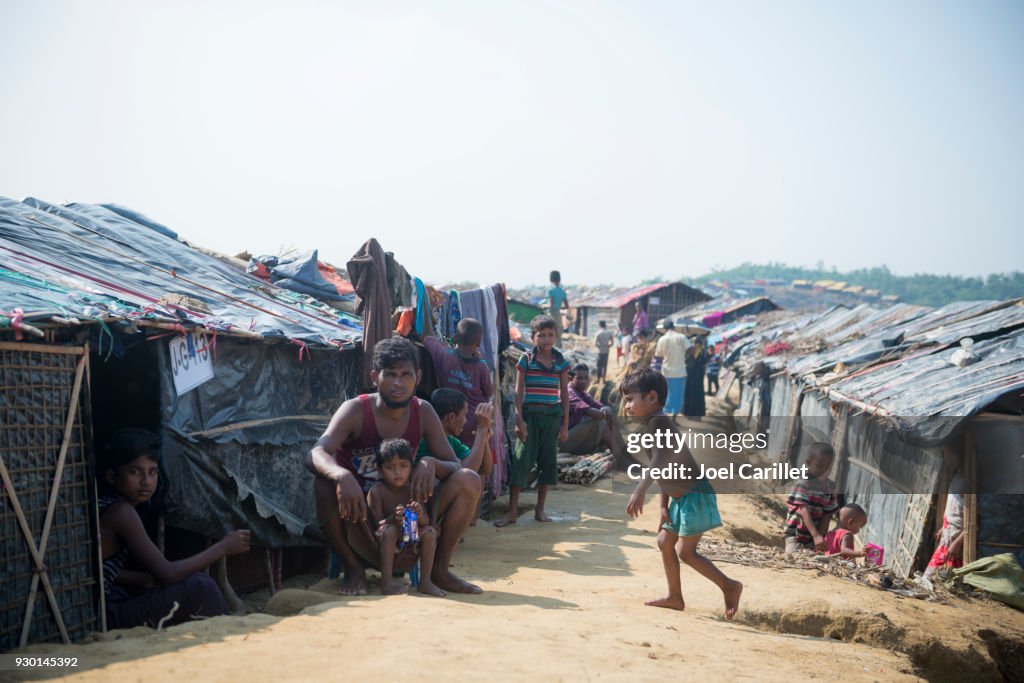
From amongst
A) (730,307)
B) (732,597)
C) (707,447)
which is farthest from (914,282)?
(732,597)

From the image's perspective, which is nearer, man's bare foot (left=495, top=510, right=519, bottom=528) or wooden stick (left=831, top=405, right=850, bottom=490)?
man's bare foot (left=495, top=510, right=519, bottom=528)

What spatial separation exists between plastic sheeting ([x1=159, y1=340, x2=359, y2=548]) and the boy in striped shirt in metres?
1.82

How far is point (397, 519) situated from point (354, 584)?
47cm

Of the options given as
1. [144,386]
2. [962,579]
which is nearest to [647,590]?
[962,579]

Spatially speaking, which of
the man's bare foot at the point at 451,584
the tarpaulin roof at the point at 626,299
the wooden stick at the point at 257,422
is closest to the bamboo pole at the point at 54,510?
the wooden stick at the point at 257,422

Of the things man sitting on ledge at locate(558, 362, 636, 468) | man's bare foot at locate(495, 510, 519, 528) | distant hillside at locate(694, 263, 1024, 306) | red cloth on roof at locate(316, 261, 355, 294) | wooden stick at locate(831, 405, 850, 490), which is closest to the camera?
man's bare foot at locate(495, 510, 519, 528)

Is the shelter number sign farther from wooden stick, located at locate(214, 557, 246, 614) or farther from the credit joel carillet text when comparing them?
the credit joel carillet text

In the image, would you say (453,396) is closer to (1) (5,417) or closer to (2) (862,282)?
(1) (5,417)

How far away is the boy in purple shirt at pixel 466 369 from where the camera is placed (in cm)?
684

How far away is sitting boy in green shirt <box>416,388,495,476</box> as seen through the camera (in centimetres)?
512

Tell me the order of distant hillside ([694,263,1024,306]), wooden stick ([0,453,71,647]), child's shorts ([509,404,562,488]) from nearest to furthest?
wooden stick ([0,453,71,647])
child's shorts ([509,404,562,488])
distant hillside ([694,263,1024,306])

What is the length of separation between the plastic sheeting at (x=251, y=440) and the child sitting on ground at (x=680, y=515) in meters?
2.73

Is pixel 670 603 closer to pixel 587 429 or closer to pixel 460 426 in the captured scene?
pixel 460 426

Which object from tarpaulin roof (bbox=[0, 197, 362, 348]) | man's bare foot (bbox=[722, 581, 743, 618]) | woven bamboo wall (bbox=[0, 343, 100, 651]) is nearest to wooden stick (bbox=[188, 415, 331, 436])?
tarpaulin roof (bbox=[0, 197, 362, 348])
